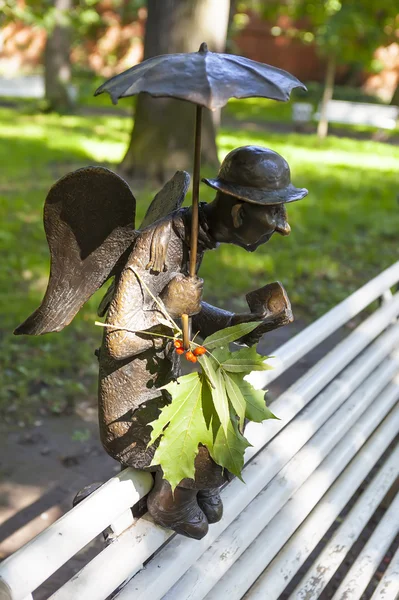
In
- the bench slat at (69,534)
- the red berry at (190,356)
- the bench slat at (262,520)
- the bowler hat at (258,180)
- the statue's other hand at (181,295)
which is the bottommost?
the bench slat at (262,520)

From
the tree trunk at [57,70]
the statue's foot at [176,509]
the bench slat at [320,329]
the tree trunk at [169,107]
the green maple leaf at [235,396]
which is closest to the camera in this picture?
the green maple leaf at [235,396]

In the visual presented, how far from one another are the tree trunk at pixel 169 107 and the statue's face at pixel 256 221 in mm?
5903

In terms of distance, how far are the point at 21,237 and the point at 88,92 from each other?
13335 mm

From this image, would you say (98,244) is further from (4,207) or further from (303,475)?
(4,207)

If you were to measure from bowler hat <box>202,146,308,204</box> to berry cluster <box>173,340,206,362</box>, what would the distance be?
1.13 feet

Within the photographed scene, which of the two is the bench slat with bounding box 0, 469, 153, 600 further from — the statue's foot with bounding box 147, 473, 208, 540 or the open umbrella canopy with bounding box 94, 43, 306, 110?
the open umbrella canopy with bounding box 94, 43, 306, 110

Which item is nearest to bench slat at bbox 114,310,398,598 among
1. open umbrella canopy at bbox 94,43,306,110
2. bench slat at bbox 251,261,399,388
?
bench slat at bbox 251,261,399,388

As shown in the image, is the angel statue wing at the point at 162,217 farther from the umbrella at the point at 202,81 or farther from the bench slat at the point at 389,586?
the bench slat at the point at 389,586

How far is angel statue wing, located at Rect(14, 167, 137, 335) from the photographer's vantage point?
1.66m

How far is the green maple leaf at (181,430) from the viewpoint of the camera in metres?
1.52

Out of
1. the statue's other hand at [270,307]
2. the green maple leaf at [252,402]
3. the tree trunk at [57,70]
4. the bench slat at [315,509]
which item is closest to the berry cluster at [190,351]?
the green maple leaf at [252,402]

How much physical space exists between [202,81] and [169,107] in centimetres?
635

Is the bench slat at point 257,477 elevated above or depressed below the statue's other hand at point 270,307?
below

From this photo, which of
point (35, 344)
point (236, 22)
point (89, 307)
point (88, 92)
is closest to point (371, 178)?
point (89, 307)
